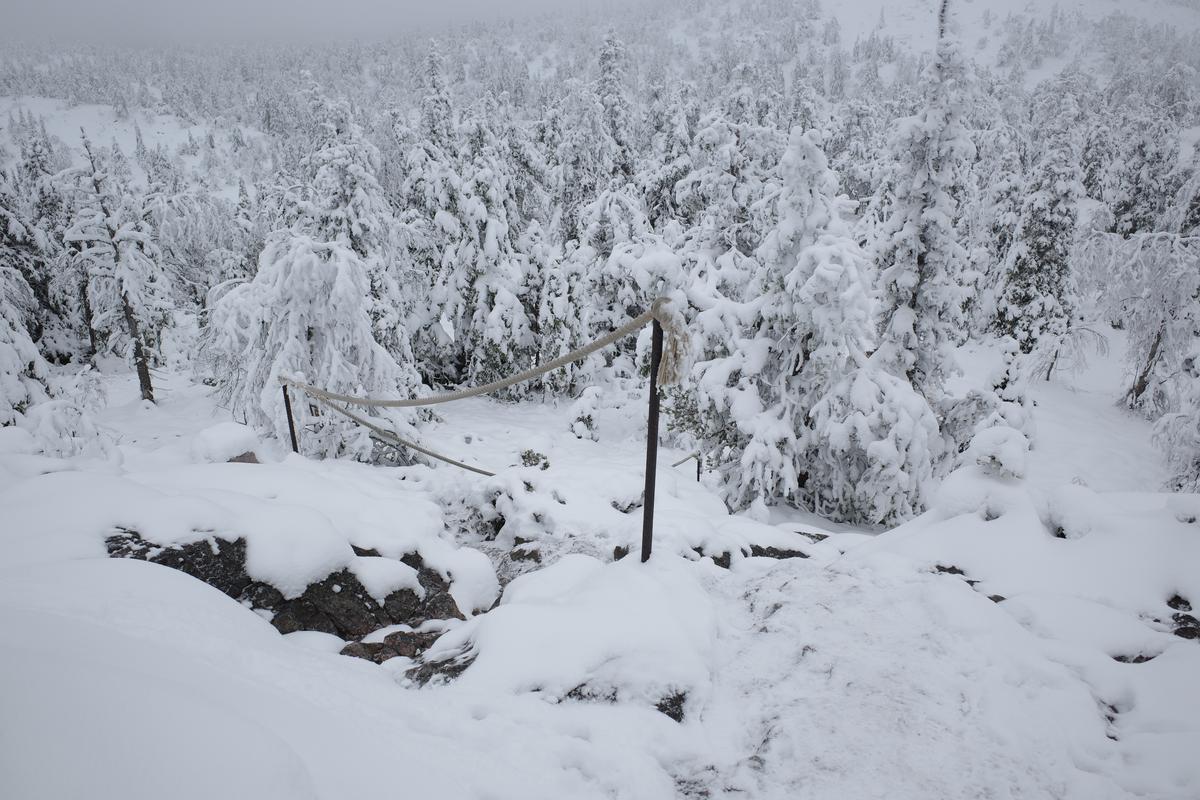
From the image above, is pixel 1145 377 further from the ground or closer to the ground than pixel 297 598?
closer to the ground

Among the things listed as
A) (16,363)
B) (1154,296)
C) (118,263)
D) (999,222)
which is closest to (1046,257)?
(1154,296)

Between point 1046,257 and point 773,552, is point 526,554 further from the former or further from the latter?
point 1046,257

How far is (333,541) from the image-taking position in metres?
4.67

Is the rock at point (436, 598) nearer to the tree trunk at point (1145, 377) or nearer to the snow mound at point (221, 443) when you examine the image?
the snow mound at point (221, 443)

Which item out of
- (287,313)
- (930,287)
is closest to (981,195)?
(930,287)

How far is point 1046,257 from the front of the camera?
26953 mm

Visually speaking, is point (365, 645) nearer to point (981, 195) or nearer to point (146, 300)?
point (146, 300)

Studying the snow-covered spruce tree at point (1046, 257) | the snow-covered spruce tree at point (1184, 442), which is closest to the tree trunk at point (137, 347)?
the snow-covered spruce tree at point (1184, 442)

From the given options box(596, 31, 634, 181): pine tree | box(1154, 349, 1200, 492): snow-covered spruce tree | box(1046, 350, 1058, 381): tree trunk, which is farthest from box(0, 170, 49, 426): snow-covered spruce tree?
box(1046, 350, 1058, 381): tree trunk

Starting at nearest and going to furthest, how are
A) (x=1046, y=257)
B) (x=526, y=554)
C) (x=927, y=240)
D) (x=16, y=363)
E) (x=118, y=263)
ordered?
1. (x=526, y=554)
2. (x=927, y=240)
3. (x=16, y=363)
4. (x=118, y=263)
5. (x=1046, y=257)

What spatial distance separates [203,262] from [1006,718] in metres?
46.3

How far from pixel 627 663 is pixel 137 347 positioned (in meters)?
27.5

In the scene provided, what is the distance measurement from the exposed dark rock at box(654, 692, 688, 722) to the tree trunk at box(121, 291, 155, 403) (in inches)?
1048

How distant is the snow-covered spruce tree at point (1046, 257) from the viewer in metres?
25.8
